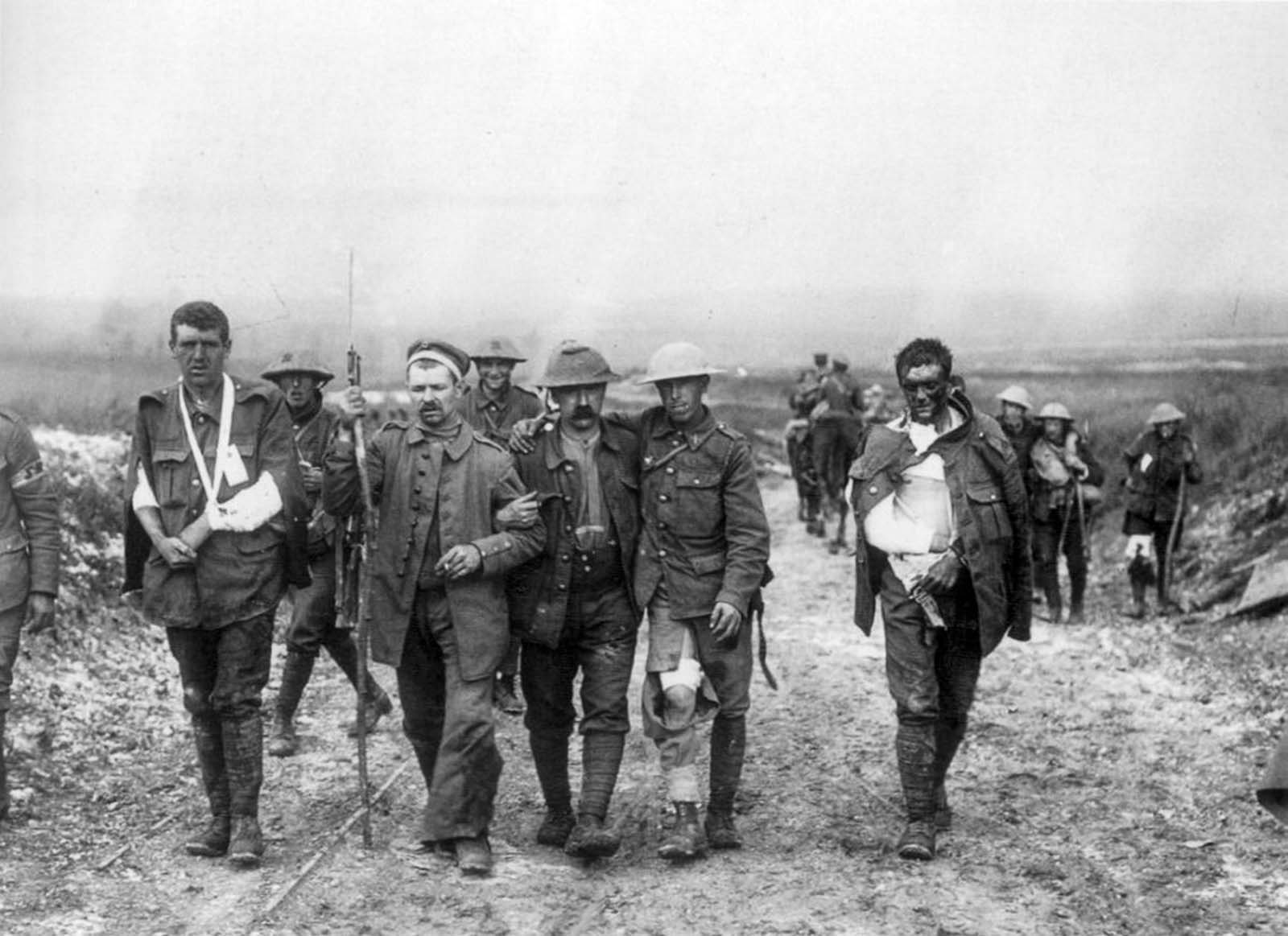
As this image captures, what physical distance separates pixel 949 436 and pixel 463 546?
1.92 metres

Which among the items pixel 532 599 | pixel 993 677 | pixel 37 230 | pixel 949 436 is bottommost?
pixel 993 677

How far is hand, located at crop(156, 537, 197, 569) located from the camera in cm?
529

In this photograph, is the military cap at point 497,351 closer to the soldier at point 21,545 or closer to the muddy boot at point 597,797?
the soldier at point 21,545

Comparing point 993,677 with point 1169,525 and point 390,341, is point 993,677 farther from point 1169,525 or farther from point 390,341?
point 390,341

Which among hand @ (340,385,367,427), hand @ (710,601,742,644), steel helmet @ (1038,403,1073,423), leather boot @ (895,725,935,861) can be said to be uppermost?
hand @ (340,385,367,427)

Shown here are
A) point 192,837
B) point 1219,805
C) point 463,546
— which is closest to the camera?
point 463,546

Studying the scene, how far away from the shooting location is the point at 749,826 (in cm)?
602

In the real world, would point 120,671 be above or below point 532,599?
below

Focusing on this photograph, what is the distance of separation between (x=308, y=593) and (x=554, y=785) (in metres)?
1.99

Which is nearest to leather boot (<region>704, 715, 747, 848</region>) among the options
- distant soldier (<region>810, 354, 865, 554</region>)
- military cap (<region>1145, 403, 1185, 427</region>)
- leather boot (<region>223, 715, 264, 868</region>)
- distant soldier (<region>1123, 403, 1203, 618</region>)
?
leather boot (<region>223, 715, 264, 868</region>)

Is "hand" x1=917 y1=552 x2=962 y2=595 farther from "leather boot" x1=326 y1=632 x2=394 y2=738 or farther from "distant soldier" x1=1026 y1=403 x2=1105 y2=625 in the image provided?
"distant soldier" x1=1026 y1=403 x2=1105 y2=625

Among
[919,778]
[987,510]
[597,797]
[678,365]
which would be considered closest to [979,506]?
[987,510]

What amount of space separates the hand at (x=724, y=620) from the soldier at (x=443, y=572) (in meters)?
0.71

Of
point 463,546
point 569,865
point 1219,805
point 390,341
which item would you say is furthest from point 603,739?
point 390,341
